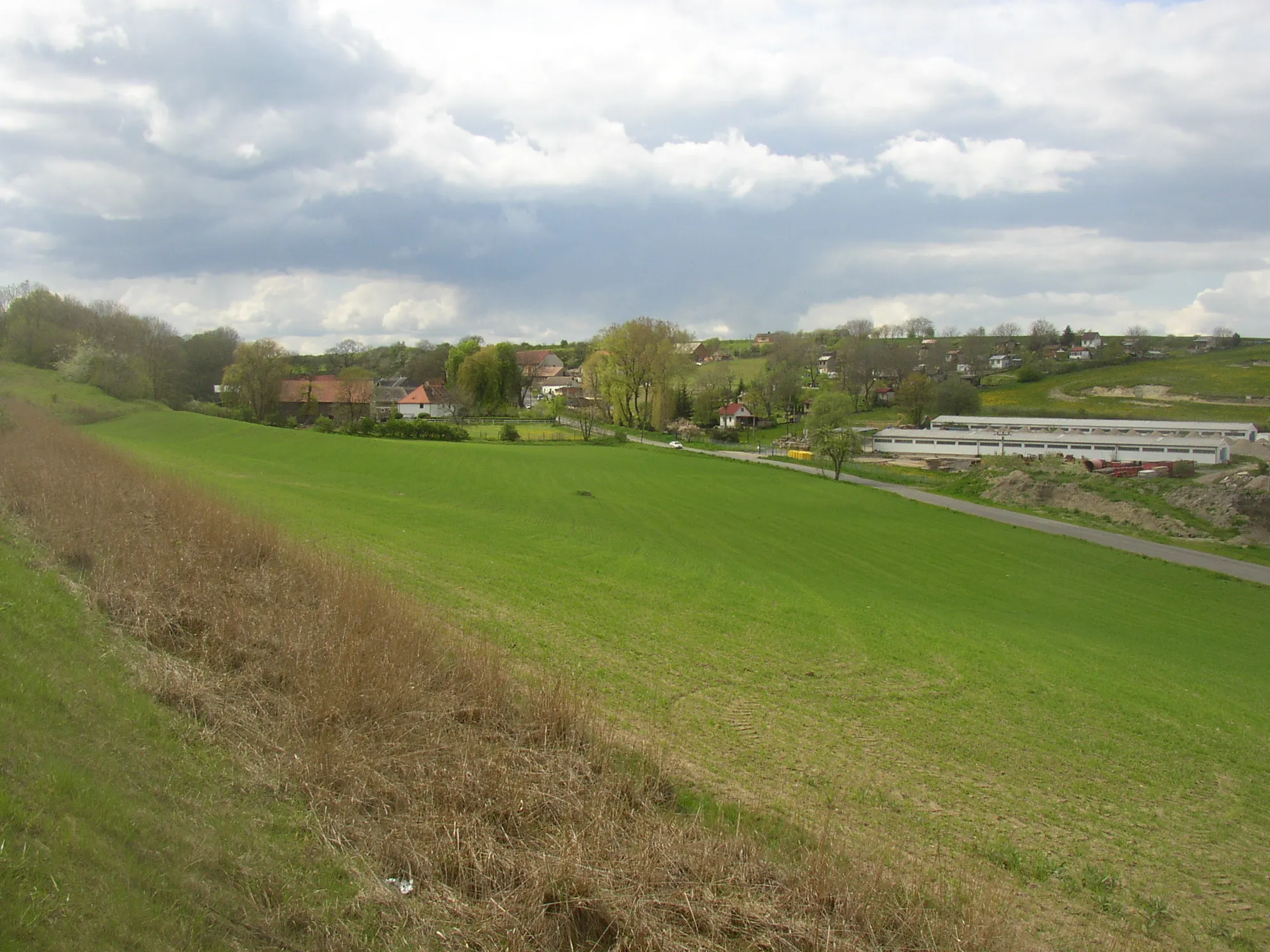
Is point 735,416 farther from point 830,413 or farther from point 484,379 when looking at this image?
point 830,413

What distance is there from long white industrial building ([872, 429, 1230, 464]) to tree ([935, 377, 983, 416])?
68.6ft

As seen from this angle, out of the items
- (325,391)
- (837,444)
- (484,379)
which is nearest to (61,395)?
(325,391)

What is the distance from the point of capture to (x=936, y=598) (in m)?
25.6

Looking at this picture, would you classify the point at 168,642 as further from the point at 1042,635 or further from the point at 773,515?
the point at 773,515

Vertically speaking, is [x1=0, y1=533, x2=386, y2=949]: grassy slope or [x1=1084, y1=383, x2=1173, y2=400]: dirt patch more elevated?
[x1=1084, y1=383, x2=1173, y2=400]: dirt patch

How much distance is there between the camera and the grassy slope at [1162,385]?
10550 cm

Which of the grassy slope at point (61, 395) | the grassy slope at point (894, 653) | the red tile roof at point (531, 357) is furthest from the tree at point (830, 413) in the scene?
the red tile roof at point (531, 357)

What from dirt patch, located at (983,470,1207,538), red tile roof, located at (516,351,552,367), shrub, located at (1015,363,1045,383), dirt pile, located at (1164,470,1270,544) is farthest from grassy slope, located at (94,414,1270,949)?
red tile roof, located at (516,351,552,367)

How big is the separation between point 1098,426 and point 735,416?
49.4m

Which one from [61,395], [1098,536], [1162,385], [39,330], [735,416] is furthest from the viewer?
[1162,385]

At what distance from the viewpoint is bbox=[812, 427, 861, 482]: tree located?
210 ft

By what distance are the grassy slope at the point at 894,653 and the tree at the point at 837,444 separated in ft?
77.8

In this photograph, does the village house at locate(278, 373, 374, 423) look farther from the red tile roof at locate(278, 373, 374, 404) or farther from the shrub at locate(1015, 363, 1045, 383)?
the shrub at locate(1015, 363, 1045, 383)

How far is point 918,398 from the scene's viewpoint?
358 feet
